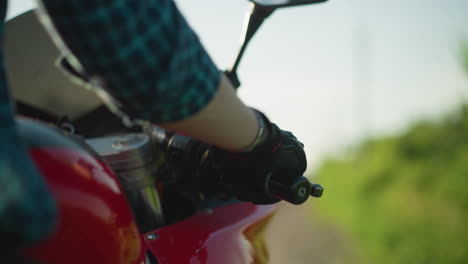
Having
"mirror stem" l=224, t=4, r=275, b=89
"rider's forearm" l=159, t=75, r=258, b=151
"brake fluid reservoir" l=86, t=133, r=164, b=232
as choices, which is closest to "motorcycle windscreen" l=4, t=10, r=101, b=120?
"brake fluid reservoir" l=86, t=133, r=164, b=232

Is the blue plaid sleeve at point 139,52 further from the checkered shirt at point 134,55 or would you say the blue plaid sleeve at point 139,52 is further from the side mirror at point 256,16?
the side mirror at point 256,16

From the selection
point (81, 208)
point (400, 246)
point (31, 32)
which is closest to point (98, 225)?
point (81, 208)

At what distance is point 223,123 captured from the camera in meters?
0.73

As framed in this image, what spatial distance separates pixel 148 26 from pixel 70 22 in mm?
122

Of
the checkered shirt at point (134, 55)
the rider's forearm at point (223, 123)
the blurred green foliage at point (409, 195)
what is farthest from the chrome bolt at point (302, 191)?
the blurred green foliage at point (409, 195)

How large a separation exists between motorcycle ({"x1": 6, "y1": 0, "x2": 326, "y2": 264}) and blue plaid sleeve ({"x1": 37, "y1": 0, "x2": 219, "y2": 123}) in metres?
0.15

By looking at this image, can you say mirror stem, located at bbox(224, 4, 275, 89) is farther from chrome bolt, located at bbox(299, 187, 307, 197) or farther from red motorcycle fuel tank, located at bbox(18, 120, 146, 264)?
red motorcycle fuel tank, located at bbox(18, 120, 146, 264)

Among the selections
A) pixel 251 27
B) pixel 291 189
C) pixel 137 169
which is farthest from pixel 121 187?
pixel 251 27

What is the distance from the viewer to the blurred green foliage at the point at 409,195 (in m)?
7.06

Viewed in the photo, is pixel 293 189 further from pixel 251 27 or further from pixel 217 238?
pixel 251 27

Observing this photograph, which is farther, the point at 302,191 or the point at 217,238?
the point at 217,238

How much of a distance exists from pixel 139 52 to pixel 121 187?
348 mm

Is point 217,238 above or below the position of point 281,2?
below

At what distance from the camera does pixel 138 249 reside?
0.78 m
